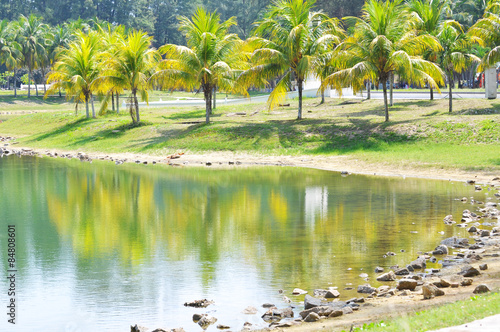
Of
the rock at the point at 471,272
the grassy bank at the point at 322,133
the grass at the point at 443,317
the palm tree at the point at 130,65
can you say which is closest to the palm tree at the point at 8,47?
the grassy bank at the point at 322,133

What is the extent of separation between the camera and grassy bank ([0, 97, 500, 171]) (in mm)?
28703

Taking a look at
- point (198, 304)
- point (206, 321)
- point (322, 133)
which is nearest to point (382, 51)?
point (322, 133)

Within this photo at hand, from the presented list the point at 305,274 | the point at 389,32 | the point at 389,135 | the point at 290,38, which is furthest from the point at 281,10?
the point at 305,274

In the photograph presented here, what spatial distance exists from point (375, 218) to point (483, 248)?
445 centimetres

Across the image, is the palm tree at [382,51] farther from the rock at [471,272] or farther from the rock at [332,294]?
the rock at [332,294]

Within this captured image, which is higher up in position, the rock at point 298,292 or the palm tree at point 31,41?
the palm tree at point 31,41

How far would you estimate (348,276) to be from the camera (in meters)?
11.5

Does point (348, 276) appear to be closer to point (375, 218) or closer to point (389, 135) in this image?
point (375, 218)

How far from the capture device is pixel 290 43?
35.0 meters

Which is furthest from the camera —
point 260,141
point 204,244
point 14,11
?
point 14,11

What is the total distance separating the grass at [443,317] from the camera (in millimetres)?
7484

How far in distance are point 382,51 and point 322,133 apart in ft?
18.0

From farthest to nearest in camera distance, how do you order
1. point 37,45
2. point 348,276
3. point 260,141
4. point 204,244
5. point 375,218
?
point 37,45, point 260,141, point 375,218, point 204,244, point 348,276

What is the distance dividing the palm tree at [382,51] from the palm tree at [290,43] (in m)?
2.22
